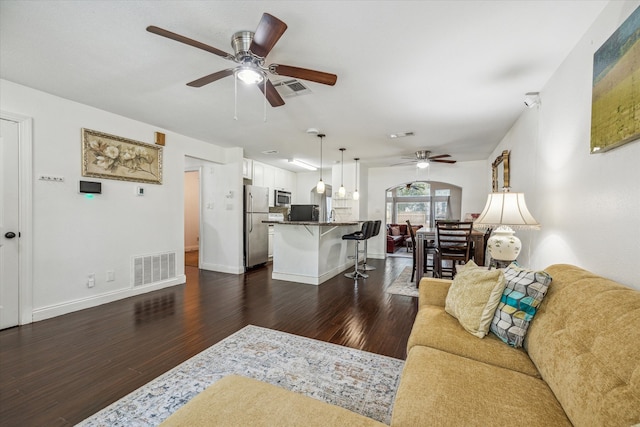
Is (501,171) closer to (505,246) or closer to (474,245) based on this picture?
(474,245)

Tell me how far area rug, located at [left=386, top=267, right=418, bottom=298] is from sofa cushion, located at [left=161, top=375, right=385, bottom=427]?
3101 millimetres

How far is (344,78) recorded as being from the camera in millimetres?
2465

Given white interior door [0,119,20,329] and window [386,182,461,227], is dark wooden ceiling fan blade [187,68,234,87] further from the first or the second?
window [386,182,461,227]

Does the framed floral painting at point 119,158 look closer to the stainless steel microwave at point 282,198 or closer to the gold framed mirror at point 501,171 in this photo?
the stainless steel microwave at point 282,198

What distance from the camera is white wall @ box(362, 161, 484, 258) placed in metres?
6.18

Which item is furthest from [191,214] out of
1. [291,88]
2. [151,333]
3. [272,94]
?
[272,94]

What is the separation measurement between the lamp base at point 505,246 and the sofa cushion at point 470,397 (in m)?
1.36

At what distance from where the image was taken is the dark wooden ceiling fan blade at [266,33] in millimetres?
1509

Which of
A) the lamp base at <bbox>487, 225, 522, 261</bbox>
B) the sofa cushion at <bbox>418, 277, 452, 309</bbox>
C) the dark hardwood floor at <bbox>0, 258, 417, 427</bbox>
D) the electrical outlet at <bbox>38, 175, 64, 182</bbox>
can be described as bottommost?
the dark hardwood floor at <bbox>0, 258, 417, 427</bbox>

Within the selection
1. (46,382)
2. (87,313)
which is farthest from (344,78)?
(87,313)

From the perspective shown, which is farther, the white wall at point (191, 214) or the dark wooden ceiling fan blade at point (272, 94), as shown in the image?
the white wall at point (191, 214)

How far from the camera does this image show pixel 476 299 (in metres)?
1.65

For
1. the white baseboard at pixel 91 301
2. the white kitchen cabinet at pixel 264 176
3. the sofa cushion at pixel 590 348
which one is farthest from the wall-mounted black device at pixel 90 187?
the sofa cushion at pixel 590 348

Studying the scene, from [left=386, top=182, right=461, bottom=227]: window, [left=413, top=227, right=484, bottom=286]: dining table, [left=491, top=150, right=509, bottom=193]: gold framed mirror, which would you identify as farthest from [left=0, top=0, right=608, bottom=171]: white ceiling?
[left=386, top=182, right=461, bottom=227]: window
